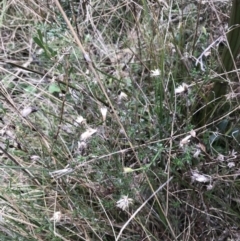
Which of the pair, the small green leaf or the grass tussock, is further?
the small green leaf

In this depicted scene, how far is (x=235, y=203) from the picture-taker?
44.8 inches

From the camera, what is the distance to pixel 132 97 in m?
1.21

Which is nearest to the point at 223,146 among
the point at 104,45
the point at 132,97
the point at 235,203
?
the point at 235,203

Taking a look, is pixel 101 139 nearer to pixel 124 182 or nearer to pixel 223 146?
pixel 124 182

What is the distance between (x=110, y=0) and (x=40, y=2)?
0.25 meters

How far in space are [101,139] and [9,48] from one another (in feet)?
2.69

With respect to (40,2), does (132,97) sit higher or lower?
lower

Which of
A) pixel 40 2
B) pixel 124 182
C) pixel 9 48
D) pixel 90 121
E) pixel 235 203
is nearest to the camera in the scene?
pixel 124 182

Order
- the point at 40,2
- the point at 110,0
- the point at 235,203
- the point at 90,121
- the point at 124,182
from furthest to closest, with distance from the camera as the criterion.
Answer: the point at 110,0
the point at 40,2
the point at 90,121
the point at 235,203
the point at 124,182

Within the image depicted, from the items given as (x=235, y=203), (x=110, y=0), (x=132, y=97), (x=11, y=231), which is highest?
(x=110, y=0)

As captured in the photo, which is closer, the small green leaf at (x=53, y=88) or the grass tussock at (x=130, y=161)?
the grass tussock at (x=130, y=161)

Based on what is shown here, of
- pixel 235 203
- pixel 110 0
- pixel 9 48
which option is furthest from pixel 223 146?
pixel 9 48

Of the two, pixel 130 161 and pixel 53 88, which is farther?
pixel 53 88

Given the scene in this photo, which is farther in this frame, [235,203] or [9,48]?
[9,48]
